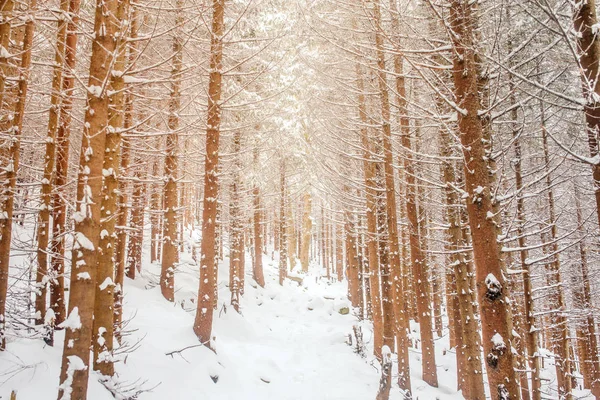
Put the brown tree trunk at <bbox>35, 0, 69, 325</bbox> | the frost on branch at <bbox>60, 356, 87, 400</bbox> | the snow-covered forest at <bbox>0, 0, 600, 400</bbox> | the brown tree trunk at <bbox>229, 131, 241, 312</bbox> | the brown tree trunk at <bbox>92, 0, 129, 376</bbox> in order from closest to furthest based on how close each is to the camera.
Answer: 1. the frost on branch at <bbox>60, 356, 87, 400</bbox>
2. the snow-covered forest at <bbox>0, 0, 600, 400</bbox>
3. the brown tree trunk at <bbox>92, 0, 129, 376</bbox>
4. the brown tree trunk at <bbox>35, 0, 69, 325</bbox>
5. the brown tree trunk at <bbox>229, 131, 241, 312</bbox>

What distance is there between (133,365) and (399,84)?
8597 mm

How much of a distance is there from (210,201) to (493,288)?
6.14 metres

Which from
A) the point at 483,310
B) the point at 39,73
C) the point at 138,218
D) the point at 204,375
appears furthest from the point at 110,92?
the point at 138,218

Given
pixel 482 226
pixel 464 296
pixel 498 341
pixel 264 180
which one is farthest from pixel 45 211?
pixel 264 180

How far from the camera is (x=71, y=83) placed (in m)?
6.50

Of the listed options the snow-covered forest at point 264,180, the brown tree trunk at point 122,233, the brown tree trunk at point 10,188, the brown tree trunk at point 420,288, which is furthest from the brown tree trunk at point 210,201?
the brown tree trunk at point 420,288

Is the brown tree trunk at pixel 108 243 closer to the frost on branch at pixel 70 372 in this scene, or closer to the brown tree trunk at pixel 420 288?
the frost on branch at pixel 70 372

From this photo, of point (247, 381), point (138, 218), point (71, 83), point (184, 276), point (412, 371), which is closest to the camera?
point (71, 83)

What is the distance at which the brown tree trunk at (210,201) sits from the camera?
25.9 ft

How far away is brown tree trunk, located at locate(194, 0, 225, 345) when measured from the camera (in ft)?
25.9

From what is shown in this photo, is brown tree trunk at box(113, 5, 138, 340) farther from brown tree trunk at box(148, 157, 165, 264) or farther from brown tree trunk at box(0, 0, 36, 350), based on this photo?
brown tree trunk at box(148, 157, 165, 264)

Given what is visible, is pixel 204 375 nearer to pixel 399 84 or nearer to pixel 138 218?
pixel 138 218

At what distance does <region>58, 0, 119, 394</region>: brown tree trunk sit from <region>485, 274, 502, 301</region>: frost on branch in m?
4.47

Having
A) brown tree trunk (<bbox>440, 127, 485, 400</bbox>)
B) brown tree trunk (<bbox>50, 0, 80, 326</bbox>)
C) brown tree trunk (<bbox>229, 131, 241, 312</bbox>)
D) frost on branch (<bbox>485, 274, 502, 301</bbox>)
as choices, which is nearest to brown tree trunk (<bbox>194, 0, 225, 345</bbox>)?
brown tree trunk (<bbox>50, 0, 80, 326</bbox>)
